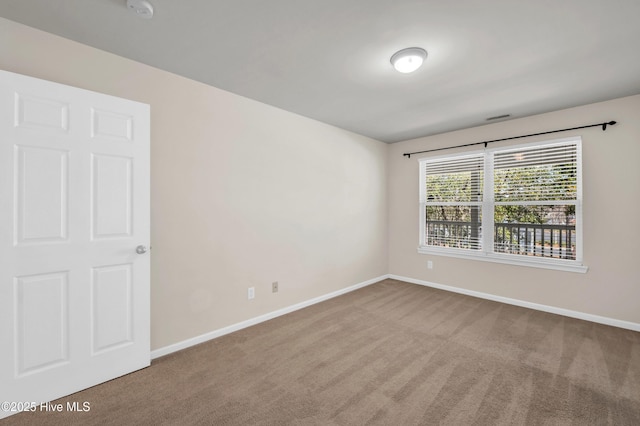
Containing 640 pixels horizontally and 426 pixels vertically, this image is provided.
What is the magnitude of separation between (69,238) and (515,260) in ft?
15.7

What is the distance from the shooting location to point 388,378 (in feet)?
6.86

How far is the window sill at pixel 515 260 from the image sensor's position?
3.30m

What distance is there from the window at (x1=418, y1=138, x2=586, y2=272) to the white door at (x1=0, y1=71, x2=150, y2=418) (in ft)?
13.4

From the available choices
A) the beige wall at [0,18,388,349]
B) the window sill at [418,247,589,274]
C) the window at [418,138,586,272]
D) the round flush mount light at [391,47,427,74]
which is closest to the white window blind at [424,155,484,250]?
the window at [418,138,586,272]

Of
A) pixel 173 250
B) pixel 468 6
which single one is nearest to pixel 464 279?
pixel 468 6

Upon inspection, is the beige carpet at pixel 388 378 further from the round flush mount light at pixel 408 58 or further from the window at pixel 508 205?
the round flush mount light at pixel 408 58

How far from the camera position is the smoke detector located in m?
1.60

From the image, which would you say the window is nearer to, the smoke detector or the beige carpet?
the beige carpet

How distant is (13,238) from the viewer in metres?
1.70

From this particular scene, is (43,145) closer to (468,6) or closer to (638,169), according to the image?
(468,6)

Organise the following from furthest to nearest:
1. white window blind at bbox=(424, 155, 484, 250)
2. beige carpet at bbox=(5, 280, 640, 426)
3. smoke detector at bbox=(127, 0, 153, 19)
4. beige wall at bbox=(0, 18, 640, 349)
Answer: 1. white window blind at bbox=(424, 155, 484, 250)
2. beige wall at bbox=(0, 18, 640, 349)
3. beige carpet at bbox=(5, 280, 640, 426)
4. smoke detector at bbox=(127, 0, 153, 19)

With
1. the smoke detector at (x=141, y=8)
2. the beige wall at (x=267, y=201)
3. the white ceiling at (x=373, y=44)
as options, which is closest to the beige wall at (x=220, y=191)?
the beige wall at (x=267, y=201)

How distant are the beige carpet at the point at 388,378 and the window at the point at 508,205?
95 cm

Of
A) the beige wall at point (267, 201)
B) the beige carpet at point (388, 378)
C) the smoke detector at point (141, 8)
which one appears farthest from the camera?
the beige wall at point (267, 201)
